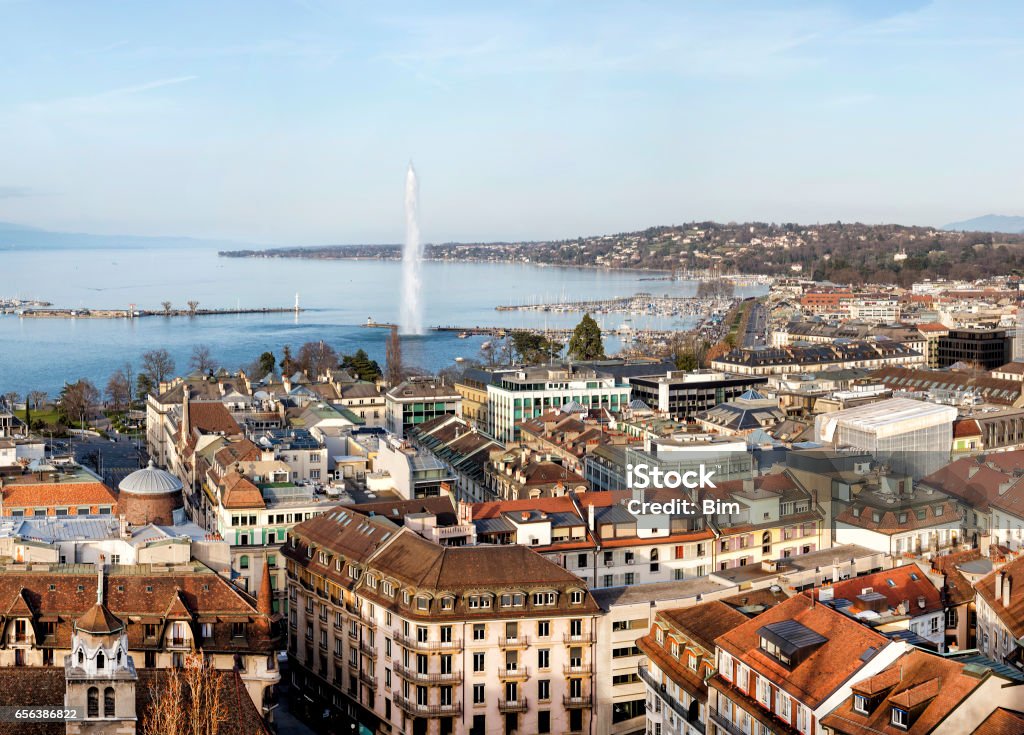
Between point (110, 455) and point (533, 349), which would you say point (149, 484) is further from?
point (533, 349)

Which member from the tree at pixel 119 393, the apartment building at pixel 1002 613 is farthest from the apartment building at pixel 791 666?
the tree at pixel 119 393

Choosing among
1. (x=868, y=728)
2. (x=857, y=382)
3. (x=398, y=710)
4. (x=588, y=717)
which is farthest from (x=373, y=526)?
(x=857, y=382)

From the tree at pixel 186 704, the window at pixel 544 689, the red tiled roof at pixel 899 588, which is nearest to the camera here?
the tree at pixel 186 704


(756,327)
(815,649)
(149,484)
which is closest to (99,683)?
(815,649)

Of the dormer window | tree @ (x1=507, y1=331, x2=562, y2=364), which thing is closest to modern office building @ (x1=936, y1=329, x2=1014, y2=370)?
tree @ (x1=507, y1=331, x2=562, y2=364)

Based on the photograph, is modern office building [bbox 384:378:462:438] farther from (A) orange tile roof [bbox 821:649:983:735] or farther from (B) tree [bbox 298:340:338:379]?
(A) orange tile roof [bbox 821:649:983:735]

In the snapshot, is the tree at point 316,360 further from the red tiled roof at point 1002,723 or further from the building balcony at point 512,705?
the red tiled roof at point 1002,723
